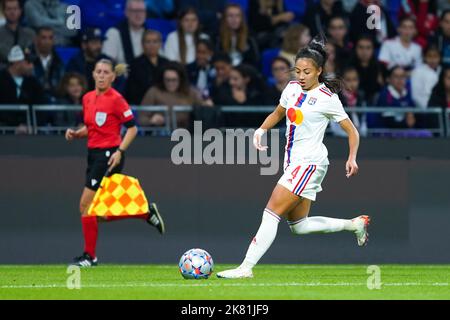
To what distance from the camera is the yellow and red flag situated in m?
14.1

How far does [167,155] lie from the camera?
15.5m

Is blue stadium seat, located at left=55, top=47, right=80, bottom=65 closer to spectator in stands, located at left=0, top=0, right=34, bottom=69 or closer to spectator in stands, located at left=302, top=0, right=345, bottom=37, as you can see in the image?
spectator in stands, located at left=0, top=0, right=34, bottom=69

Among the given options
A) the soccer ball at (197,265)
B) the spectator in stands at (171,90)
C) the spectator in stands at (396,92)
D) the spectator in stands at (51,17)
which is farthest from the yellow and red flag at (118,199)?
the spectator in stands at (396,92)

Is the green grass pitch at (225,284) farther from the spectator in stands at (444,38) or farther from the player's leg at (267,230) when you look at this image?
the spectator in stands at (444,38)

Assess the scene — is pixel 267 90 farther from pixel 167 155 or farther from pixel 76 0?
pixel 76 0

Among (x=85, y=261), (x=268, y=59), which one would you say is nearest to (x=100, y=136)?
(x=85, y=261)

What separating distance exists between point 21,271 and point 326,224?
3558 mm

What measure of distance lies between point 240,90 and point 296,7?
10.1 ft

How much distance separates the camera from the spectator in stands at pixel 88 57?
16.8 metres

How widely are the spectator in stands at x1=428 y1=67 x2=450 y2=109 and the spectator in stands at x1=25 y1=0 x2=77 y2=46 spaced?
205 inches

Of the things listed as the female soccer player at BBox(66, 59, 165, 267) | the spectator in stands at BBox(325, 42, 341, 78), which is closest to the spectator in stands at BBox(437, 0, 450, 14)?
the spectator in stands at BBox(325, 42, 341, 78)

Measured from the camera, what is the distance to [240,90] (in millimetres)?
16734
